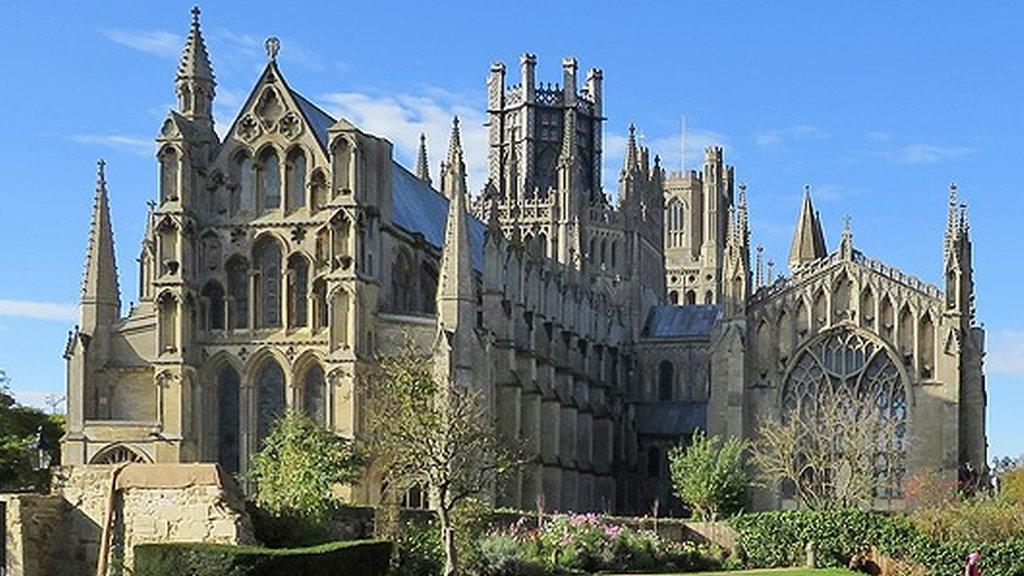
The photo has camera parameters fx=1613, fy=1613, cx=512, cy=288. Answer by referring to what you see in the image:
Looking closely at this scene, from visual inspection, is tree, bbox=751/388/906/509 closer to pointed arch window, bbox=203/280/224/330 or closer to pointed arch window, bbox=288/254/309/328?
pointed arch window, bbox=288/254/309/328

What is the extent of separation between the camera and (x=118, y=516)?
3441 centimetres

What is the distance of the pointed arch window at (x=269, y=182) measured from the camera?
63.9m

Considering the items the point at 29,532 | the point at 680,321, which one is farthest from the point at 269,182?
the point at 680,321

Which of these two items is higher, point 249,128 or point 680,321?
point 249,128

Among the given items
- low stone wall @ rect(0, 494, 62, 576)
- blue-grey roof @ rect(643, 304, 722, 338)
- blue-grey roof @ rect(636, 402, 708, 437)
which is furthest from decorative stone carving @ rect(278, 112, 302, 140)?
blue-grey roof @ rect(643, 304, 722, 338)

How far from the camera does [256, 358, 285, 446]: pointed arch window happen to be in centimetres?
6250

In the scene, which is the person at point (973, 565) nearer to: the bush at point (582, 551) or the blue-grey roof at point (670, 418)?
the bush at point (582, 551)

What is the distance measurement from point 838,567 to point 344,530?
15839mm

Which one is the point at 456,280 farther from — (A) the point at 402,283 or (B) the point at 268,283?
(B) the point at 268,283

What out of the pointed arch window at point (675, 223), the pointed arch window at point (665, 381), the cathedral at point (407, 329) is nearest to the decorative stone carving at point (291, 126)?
the cathedral at point (407, 329)

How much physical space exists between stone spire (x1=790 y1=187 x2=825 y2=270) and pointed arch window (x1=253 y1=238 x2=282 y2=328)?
54765 millimetres

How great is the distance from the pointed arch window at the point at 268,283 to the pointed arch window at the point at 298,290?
1.97 feet

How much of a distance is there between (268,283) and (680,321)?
130 feet

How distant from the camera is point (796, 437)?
7056 cm
